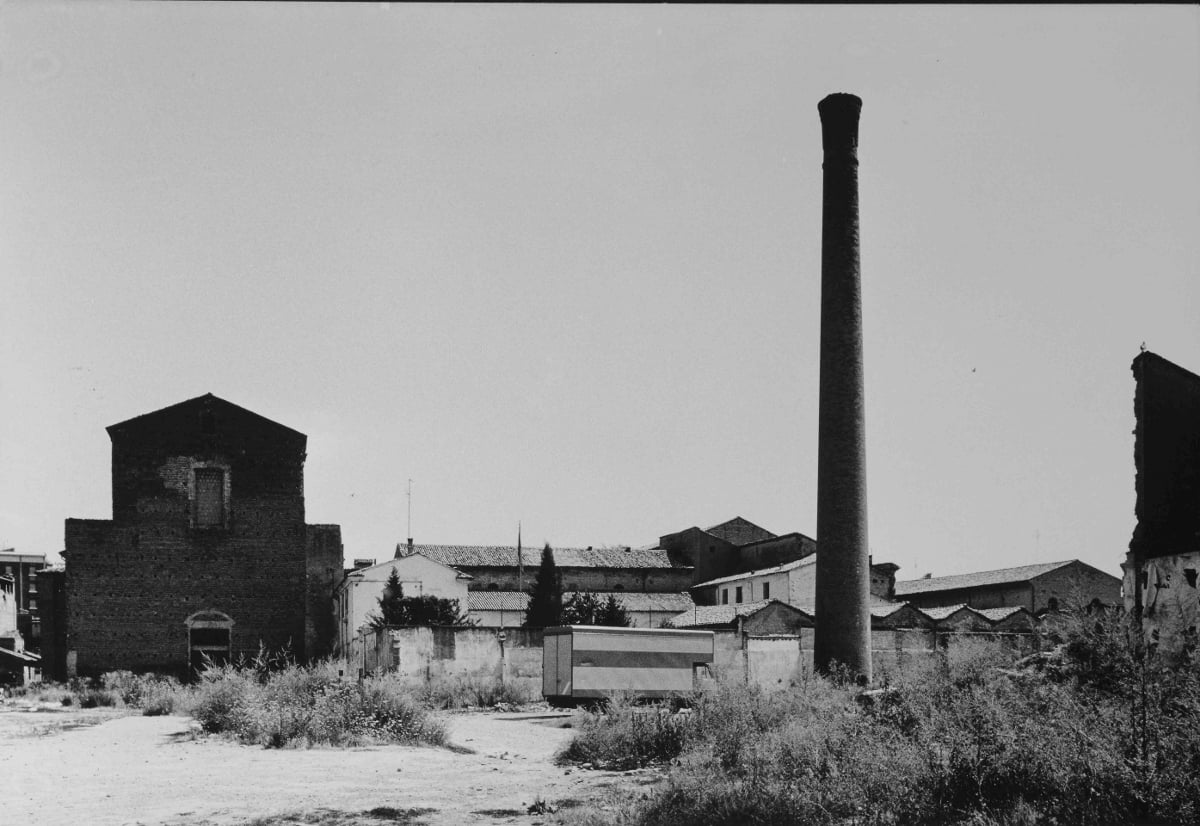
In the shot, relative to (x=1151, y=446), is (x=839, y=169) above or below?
above

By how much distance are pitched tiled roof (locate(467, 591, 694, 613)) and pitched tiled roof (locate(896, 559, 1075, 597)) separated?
455 inches

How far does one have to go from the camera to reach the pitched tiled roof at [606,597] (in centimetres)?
4497

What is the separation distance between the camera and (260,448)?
32.8m

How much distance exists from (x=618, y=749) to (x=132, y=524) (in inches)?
911

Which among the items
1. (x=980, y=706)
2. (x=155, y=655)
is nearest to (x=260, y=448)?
(x=155, y=655)

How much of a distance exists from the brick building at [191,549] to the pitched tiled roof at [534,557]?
15037 millimetres

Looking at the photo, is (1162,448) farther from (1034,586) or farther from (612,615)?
(1034,586)

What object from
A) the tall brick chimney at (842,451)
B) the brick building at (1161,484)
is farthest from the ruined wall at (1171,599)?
the tall brick chimney at (842,451)

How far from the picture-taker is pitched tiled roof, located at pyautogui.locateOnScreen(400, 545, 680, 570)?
4816 centimetres

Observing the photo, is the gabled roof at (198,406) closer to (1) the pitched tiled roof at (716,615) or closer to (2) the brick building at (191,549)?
(2) the brick building at (191,549)

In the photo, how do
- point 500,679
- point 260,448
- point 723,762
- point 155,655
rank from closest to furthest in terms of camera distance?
point 723,762, point 500,679, point 155,655, point 260,448

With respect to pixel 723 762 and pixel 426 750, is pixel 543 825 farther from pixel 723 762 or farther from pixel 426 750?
pixel 426 750

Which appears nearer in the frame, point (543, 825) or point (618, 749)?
point (543, 825)

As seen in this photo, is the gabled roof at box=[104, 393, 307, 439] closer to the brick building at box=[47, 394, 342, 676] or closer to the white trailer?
the brick building at box=[47, 394, 342, 676]
